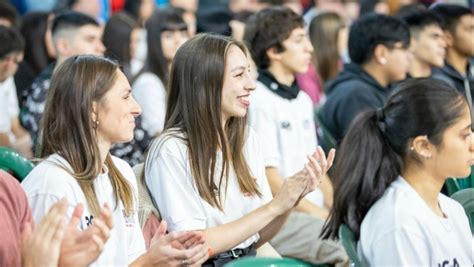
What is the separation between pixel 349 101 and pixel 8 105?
1.93m

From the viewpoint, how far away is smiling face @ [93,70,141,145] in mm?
3381

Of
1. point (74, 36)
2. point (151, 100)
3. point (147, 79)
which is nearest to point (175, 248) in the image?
A: point (151, 100)

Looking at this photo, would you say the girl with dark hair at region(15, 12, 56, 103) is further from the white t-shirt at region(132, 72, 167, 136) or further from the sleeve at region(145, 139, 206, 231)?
the sleeve at region(145, 139, 206, 231)

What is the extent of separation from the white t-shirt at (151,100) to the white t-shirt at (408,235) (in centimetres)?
249

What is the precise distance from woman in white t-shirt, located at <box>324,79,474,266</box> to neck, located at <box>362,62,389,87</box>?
2.31m

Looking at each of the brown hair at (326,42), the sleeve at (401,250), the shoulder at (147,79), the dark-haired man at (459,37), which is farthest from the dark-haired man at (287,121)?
the brown hair at (326,42)

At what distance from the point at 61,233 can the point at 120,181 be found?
2.78 feet

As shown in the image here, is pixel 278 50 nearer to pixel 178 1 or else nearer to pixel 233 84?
pixel 233 84

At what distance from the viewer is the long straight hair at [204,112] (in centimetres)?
366

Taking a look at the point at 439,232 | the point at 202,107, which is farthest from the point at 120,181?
the point at 439,232

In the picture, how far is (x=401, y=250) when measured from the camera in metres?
3.24

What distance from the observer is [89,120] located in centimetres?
333

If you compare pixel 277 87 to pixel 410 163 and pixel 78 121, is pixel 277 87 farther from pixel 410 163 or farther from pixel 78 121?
pixel 78 121

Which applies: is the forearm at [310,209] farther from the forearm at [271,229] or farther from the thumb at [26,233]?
the thumb at [26,233]
